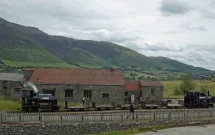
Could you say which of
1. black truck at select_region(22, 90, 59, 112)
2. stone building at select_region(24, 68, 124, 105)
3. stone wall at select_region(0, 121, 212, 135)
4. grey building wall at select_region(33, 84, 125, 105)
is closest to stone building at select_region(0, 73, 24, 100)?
stone building at select_region(24, 68, 124, 105)

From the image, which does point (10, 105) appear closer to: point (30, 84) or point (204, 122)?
point (30, 84)

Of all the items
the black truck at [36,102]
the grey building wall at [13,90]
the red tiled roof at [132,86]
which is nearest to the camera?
the black truck at [36,102]

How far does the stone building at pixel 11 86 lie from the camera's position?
56.8 metres

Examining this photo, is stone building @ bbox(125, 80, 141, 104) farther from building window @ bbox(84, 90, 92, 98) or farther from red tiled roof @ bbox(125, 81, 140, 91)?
building window @ bbox(84, 90, 92, 98)

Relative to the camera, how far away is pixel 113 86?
55.8 metres

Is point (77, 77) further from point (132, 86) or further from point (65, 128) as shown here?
point (65, 128)

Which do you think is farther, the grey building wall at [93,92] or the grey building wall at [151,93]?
the grey building wall at [151,93]

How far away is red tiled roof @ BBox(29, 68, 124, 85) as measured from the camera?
2186 inches

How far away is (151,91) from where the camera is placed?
6203 centimetres

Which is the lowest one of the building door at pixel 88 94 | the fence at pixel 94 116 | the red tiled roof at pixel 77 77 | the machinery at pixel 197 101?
the fence at pixel 94 116

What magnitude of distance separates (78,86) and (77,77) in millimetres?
2691

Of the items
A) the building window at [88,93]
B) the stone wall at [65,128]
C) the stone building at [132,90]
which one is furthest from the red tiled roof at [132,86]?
the stone wall at [65,128]

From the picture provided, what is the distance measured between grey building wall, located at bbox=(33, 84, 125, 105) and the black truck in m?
9.56

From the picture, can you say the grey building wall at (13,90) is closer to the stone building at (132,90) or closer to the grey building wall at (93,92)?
the grey building wall at (93,92)
